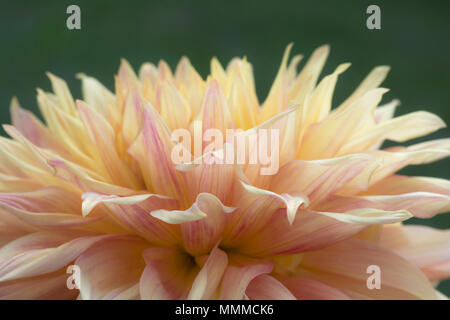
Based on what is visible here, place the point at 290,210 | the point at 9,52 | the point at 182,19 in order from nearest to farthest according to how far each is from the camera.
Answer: the point at 290,210, the point at 9,52, the point at 182,19

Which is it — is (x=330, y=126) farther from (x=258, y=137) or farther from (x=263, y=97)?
(x=263, y=97)

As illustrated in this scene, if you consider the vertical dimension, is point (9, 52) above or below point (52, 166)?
above

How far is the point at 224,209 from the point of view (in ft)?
1.12

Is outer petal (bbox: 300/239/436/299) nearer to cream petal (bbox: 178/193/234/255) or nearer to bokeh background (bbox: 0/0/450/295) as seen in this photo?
cream petal (bbox: 178/193/234/255)

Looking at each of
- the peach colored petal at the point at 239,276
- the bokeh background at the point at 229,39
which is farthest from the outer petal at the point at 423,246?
the bokeh background at the point at 229,39

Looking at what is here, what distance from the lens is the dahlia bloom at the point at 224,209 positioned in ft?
1.16

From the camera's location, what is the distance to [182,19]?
1199 mm

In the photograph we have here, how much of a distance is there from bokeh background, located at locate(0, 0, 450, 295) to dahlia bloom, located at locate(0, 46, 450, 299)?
650mm

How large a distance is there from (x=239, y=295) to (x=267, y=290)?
0.07 feet

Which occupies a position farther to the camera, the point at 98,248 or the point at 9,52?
the point at 9,52

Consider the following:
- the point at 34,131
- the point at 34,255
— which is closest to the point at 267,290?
the point at 34,255

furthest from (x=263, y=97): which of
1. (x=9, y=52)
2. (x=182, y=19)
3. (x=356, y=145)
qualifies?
(x=356, y=145)

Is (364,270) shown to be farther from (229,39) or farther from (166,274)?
(229,39)

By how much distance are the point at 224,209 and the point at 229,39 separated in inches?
34.0
